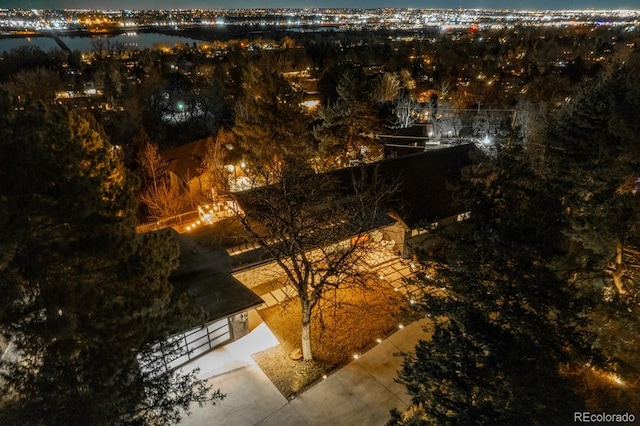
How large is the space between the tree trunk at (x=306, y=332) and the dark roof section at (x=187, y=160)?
17.0 m

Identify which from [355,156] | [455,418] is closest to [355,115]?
[355,156]

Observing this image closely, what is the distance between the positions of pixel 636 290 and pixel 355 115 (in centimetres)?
Answer: 1705

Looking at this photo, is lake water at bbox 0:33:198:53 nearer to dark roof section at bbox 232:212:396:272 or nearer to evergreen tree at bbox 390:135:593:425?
dark roof section at bbox 232:212:396:272

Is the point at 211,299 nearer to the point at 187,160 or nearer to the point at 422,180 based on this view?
the point at 422,180

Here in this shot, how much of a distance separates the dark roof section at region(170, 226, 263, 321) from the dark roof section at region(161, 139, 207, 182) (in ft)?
35.9

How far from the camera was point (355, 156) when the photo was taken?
85.8 feet

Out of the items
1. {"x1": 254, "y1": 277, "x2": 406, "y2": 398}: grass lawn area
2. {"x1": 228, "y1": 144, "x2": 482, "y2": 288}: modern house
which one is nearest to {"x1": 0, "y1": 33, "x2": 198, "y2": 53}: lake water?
{"x1": 228, "y1": 144, "x2": 482, "y2": 288}: modern house

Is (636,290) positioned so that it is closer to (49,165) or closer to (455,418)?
(455,418)

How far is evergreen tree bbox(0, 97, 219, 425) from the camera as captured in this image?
23.7 feet

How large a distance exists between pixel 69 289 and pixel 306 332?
23.7ft

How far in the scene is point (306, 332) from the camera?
12867mm

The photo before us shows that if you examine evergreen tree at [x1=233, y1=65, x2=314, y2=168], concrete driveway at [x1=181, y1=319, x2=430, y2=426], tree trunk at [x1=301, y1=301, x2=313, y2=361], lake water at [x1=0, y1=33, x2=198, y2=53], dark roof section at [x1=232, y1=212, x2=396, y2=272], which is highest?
lake water at [x1=0, y1=33, x2=198, y2=53]

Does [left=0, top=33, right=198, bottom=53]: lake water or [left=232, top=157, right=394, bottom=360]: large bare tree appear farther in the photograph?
[left=0, top=33, right=198, bottom=53]: lake water

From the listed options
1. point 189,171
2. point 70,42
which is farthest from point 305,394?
point 70,42
